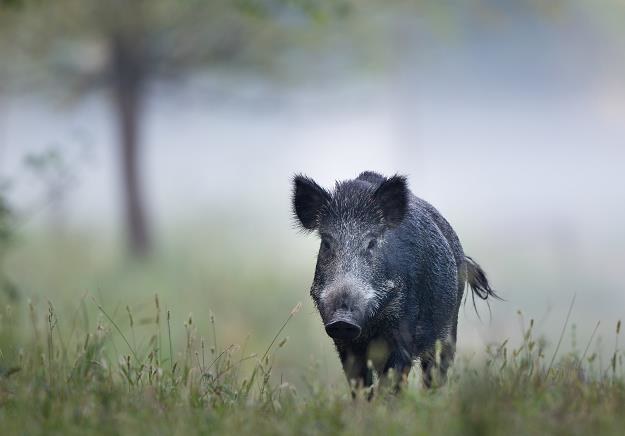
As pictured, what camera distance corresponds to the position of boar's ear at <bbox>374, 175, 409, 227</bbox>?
5.45m

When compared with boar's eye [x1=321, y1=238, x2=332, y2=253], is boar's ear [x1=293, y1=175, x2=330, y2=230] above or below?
above

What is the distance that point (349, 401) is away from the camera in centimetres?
447

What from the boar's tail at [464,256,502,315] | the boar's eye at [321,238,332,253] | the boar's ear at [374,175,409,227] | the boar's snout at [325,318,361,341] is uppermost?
the boar's ear at [374,175,409,227]

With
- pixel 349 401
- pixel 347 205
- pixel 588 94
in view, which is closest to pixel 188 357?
pixel 349 401

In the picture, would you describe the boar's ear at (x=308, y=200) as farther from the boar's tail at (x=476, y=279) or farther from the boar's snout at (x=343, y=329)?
the boar's tail at (x=476, y=279)

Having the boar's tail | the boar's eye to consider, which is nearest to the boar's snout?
Result: the boar's eye

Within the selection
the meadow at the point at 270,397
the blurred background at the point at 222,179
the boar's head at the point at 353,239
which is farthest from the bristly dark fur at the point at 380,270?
the meadow at the point at 270,397

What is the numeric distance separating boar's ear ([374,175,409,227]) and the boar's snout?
2.53 ft

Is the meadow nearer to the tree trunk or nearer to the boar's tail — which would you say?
the boar's tail

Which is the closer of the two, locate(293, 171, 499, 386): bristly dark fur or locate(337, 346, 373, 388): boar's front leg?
locate(293, 171, 499, 386): bristly dark fur

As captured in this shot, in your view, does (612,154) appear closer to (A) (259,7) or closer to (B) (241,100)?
(B) (241,100)

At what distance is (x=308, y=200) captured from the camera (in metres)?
5.71

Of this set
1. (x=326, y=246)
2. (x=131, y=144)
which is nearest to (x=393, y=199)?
(x=326, y=246)

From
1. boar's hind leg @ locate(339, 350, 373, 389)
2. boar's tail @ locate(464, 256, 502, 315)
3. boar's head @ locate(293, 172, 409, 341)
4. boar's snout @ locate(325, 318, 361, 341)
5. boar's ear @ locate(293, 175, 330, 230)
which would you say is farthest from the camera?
boar's tail @ locate(464, 256, 502, 315)
